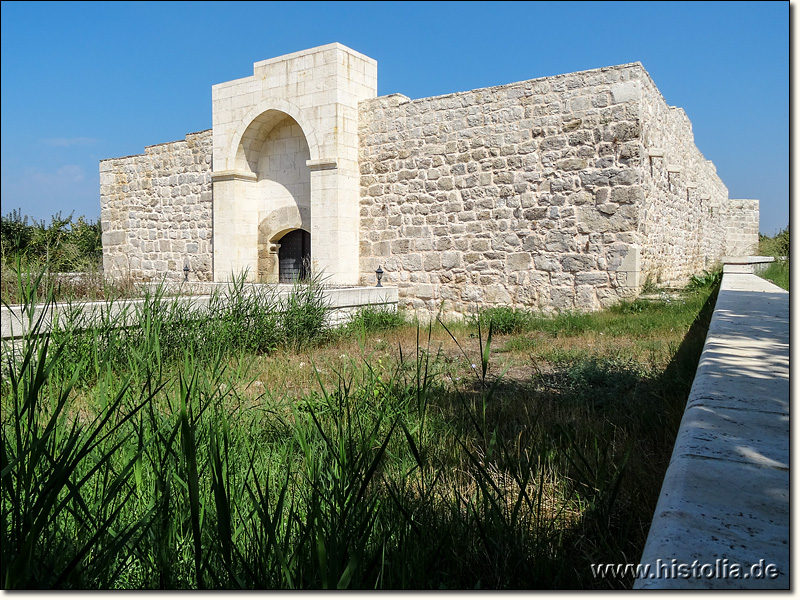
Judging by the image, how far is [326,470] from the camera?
6.56 feet

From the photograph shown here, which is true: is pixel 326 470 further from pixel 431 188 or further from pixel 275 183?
pixel 275 183

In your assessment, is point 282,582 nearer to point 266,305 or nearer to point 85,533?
point 85,533

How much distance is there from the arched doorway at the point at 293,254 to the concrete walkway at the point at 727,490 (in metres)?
9.36

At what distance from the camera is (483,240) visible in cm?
928

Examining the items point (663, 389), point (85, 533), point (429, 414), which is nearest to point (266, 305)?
point (429, 414)

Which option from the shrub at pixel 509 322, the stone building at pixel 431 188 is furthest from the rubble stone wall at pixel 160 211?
the shrub at pixel 509 322

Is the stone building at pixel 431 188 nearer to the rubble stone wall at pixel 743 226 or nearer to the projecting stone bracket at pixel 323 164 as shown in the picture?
the projecting stone bracket at pixel 323 164

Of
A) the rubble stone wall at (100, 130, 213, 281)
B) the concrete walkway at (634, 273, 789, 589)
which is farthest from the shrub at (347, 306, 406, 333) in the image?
the concrete walkway at (634, 273, 789, 589)

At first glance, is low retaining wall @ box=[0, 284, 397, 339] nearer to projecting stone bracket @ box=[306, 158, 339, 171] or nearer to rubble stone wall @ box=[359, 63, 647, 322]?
rubble stone wall @ box=[359, 63, 647, 322]

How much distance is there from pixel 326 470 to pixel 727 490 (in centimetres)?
119

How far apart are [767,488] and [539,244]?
774 cm

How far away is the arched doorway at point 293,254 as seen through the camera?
11.2 metres

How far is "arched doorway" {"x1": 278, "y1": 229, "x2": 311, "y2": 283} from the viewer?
11.2m

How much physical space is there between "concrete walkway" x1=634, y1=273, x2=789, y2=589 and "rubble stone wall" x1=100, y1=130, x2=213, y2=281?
1089 cm
